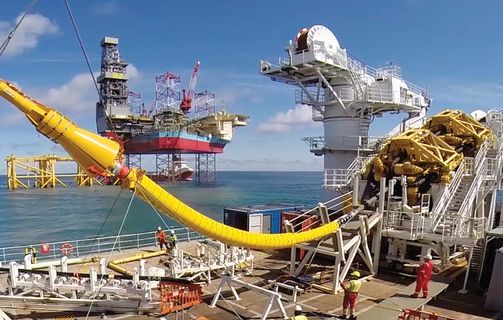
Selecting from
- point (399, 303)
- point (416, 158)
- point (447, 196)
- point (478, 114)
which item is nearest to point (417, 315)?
point (399, 303)

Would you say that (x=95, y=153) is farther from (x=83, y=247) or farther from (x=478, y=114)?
(x=478, y=114)

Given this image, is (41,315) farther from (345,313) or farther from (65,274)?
(345,313)

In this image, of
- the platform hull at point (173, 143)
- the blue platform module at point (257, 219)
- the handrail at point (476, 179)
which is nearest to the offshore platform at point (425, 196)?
the handrail at point (476, 179)

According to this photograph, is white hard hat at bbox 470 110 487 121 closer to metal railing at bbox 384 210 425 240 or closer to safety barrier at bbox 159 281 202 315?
metal railing at bbox 384 210 425 240

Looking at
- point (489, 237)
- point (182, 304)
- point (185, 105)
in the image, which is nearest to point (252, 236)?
point (182, 304)

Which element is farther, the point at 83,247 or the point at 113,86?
the point at 113,86

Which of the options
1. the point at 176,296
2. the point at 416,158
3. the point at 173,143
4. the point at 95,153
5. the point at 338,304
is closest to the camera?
the point at 95,153

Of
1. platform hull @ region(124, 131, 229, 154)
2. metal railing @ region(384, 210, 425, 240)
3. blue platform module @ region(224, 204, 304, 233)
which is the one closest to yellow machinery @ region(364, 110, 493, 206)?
metal railing @ region(384, 210, 425, 240)
